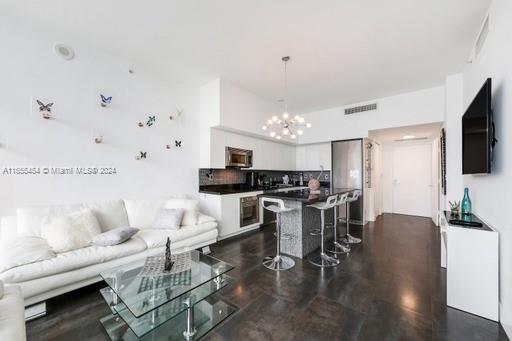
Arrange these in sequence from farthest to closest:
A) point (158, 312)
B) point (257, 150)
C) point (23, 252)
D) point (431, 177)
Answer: point (431, 177), point (257, 150), point (23, 252), point (158, 312)

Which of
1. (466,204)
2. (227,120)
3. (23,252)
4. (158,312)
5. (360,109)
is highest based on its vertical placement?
(360,109)

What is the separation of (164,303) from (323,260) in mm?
2282

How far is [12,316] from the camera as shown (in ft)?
4.23

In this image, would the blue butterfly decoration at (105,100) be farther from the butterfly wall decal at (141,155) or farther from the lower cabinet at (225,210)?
the lower cabinet at (225,210)

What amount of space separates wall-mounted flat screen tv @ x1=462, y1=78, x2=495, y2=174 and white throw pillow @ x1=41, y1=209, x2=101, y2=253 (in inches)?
164

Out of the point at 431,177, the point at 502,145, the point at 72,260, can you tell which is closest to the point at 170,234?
the point at 72,260

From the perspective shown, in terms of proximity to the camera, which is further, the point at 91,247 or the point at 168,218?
the point at 168,218

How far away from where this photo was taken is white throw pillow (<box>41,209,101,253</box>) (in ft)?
7.39

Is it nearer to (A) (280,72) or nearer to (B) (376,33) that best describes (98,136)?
(A) (280,72)

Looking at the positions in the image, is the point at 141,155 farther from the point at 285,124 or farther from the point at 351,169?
the point at 351,169

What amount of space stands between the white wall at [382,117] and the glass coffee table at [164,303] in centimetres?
449

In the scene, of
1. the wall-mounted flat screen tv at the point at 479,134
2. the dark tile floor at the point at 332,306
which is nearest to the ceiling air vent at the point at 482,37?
the wall-mounted flat screen tv at the point at 479,134

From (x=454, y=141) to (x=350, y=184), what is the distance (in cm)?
228

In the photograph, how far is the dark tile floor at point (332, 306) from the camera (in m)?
1.71
